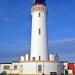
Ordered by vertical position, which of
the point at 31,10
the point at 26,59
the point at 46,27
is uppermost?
the point at 31,10

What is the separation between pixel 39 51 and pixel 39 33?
9.42 feet

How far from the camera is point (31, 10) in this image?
1436 inches

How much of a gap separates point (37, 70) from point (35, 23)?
24.6 feet

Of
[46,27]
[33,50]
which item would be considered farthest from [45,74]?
[46,27]

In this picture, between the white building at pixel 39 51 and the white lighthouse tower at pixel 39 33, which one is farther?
the white lighthouse tower at pixel 39 33

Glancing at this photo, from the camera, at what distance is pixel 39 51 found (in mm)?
35094

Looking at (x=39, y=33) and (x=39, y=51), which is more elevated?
(x=39, y=33)

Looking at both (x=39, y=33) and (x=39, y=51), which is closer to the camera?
(x=39, y=51)

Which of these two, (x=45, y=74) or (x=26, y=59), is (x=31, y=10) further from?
(x=45, y=74)

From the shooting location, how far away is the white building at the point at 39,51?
34.2 metres

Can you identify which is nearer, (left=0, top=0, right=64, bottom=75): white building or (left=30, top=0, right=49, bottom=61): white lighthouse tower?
(left=0, top=0, right=64, bottom=75): white building

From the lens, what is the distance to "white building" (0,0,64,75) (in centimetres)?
3416

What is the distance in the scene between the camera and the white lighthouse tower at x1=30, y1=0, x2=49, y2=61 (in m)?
35.1

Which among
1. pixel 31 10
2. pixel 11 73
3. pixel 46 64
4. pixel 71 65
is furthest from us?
pixel 71 65
